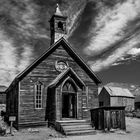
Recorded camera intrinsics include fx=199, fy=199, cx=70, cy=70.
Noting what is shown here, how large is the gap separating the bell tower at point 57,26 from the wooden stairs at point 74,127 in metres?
9.21

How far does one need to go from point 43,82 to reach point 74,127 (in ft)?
18.1

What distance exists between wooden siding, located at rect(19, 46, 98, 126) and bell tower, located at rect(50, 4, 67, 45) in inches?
72.6

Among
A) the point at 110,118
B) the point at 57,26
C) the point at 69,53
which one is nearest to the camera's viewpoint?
the point at 110,118

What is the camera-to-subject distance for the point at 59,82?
18.4 meters

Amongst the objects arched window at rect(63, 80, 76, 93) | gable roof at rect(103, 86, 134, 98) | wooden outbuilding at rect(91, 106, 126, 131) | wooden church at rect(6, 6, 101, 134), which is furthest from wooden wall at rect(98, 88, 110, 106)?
arched window at rect(63, 80, 76, 93)

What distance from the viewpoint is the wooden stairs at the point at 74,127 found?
15.7 m

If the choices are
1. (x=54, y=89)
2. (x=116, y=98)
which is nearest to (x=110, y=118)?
(x=54, y=89)

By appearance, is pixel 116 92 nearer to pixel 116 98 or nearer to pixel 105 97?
pixel 116 98

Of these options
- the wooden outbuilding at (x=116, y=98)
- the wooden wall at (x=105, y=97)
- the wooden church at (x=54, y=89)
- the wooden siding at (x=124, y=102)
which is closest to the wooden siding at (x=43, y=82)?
the wooden church at (x=54, y=89)

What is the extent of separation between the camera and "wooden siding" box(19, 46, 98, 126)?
60.2 ft

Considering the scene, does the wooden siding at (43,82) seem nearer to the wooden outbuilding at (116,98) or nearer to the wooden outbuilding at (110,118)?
the wooden outbuilding at (110,118)

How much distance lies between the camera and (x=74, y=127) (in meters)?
16.5

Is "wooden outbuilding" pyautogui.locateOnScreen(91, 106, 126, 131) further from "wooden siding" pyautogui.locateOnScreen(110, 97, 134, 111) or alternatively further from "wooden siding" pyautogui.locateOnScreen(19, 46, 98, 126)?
"wooden siding" pyautogui.locateOnScreen(110, 97, 134, 111)

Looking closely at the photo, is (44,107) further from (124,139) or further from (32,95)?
(124,139)
